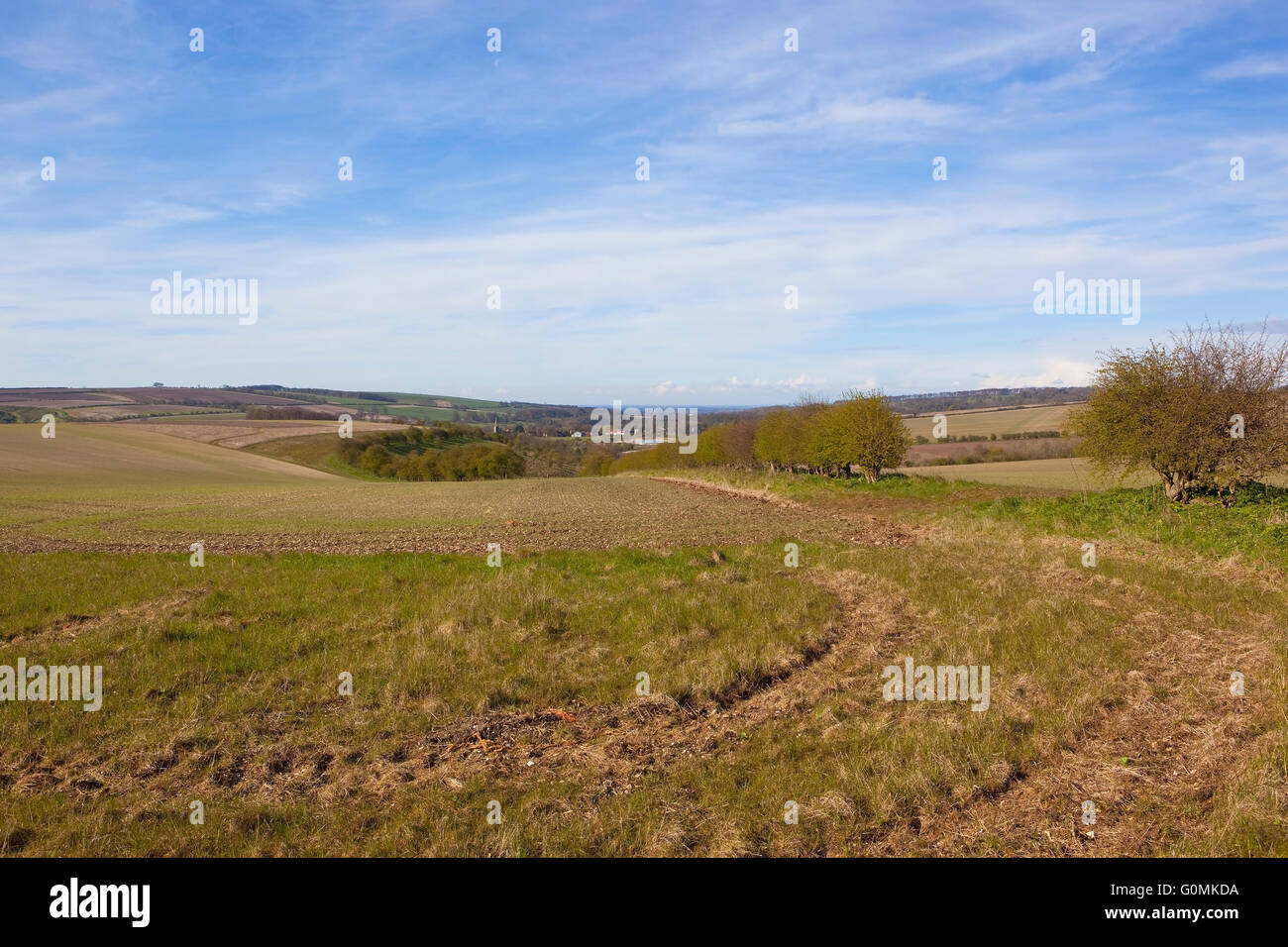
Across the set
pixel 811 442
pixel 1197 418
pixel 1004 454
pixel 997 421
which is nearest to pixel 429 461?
pixel 811 442

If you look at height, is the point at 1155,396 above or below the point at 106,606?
above

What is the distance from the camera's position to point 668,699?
8625mm

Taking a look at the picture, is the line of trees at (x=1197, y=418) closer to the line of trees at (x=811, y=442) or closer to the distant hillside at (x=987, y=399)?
the line of trees at (x=811, y=442)

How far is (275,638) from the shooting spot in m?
10.9

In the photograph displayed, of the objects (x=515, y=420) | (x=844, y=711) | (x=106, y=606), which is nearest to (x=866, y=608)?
(x=844, y=711)

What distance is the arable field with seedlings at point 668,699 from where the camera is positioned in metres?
5.76

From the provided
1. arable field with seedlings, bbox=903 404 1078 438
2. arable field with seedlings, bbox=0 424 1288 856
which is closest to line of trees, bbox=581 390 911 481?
arable field with seedlings, bbox=903 404 1078 438

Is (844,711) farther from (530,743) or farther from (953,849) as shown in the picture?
(530,743)

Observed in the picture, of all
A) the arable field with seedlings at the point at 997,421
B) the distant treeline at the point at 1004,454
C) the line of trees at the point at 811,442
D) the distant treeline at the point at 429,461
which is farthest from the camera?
the distant treeline at the point at 429,461

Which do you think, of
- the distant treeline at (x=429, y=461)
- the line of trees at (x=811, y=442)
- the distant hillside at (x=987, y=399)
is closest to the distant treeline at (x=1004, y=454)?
the line of trees at (x=811, y=442)

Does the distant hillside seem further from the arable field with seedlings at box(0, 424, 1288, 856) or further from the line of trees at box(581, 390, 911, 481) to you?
the arable field with seedlings at box(0, 424, 1288, 856)

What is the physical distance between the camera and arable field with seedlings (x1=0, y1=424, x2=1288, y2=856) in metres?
5.76

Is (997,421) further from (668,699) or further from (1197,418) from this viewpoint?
(668,699)

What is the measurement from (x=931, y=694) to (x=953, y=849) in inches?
139
